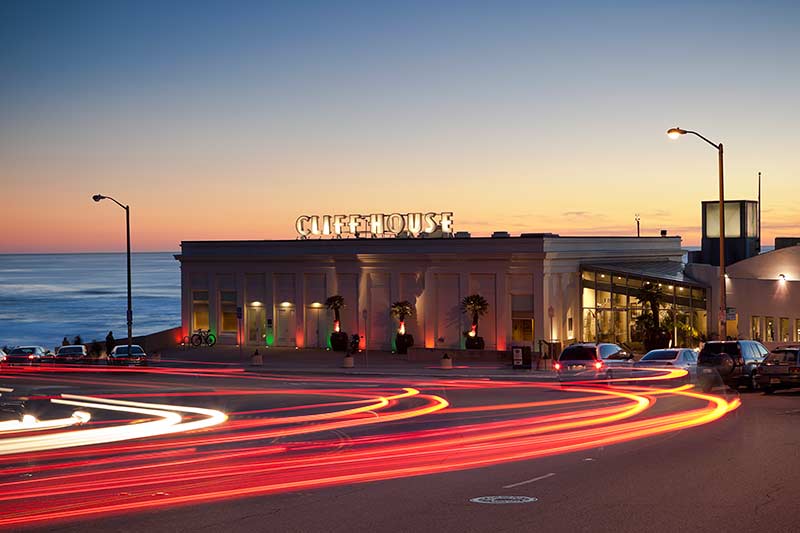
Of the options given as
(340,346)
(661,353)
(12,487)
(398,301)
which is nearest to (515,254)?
(398,301)

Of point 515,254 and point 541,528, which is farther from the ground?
point 515,254

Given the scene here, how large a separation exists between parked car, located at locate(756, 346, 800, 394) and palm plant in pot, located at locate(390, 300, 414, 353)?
26351 mm

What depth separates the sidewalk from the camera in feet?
145

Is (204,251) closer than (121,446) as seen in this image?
→ No

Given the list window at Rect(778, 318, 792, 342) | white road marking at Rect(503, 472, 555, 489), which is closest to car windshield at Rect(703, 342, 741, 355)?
white road marking at Rect(503, 472, 555, 489)

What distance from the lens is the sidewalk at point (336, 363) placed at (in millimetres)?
44281

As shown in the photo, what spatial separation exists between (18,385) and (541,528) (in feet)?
106

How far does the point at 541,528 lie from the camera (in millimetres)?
12344

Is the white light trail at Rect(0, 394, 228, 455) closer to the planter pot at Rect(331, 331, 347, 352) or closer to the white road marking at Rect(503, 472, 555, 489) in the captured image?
the white road marking at Rect(503, 472, 555, 489)

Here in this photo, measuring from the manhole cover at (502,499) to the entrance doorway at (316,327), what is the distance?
4548 cm

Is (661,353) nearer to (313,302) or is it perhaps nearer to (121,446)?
(121,446)

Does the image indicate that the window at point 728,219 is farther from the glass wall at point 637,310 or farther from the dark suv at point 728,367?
the dark suv at point 728,367

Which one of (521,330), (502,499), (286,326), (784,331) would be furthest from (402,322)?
(502,499)

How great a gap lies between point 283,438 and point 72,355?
1587 inches
